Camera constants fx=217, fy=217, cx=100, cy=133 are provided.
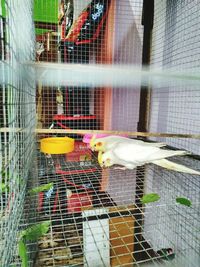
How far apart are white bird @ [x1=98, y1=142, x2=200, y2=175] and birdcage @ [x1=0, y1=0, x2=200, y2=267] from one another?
0.13ft

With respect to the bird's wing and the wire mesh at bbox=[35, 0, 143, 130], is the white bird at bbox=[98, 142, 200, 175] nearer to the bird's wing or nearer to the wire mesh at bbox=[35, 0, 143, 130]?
the bird's wing

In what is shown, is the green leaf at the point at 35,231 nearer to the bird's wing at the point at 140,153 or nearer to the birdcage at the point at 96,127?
the birdcage at the point at 96,127

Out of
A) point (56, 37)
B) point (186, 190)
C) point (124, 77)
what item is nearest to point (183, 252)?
point (186, 190)

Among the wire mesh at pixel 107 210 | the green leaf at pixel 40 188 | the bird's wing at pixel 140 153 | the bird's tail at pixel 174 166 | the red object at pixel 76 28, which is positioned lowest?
the wire mesh at pixel 107 210

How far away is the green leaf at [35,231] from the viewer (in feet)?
2.25

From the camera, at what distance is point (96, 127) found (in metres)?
2.22

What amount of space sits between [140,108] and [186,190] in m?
1.01

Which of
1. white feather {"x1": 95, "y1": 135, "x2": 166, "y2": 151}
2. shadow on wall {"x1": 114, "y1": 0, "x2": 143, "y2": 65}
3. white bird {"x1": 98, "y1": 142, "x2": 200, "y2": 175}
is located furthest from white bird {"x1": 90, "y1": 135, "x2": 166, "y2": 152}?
shadow on wall {"x1": 114, "y1": 0, "x2": 143, "y2": 65}

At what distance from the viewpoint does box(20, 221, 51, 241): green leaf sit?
687 millimetres

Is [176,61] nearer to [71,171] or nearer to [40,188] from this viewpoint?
[71,171]

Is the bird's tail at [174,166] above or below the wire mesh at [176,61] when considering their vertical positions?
below

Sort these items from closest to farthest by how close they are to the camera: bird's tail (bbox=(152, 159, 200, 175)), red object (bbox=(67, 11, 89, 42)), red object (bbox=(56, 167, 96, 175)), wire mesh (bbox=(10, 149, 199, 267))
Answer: wire mesh (bbox=(10, 149, 199, 267)) < bird's tail (bbox=(152, 159, 200, 175)) < red object (bbox=(56, 167, 96, 175)) < red object (bbox=(67, 11, 89, 42))

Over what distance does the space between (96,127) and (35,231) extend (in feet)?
5.08

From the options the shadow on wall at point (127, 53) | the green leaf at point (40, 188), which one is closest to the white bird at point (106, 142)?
the green leaf at point (40, 188)
